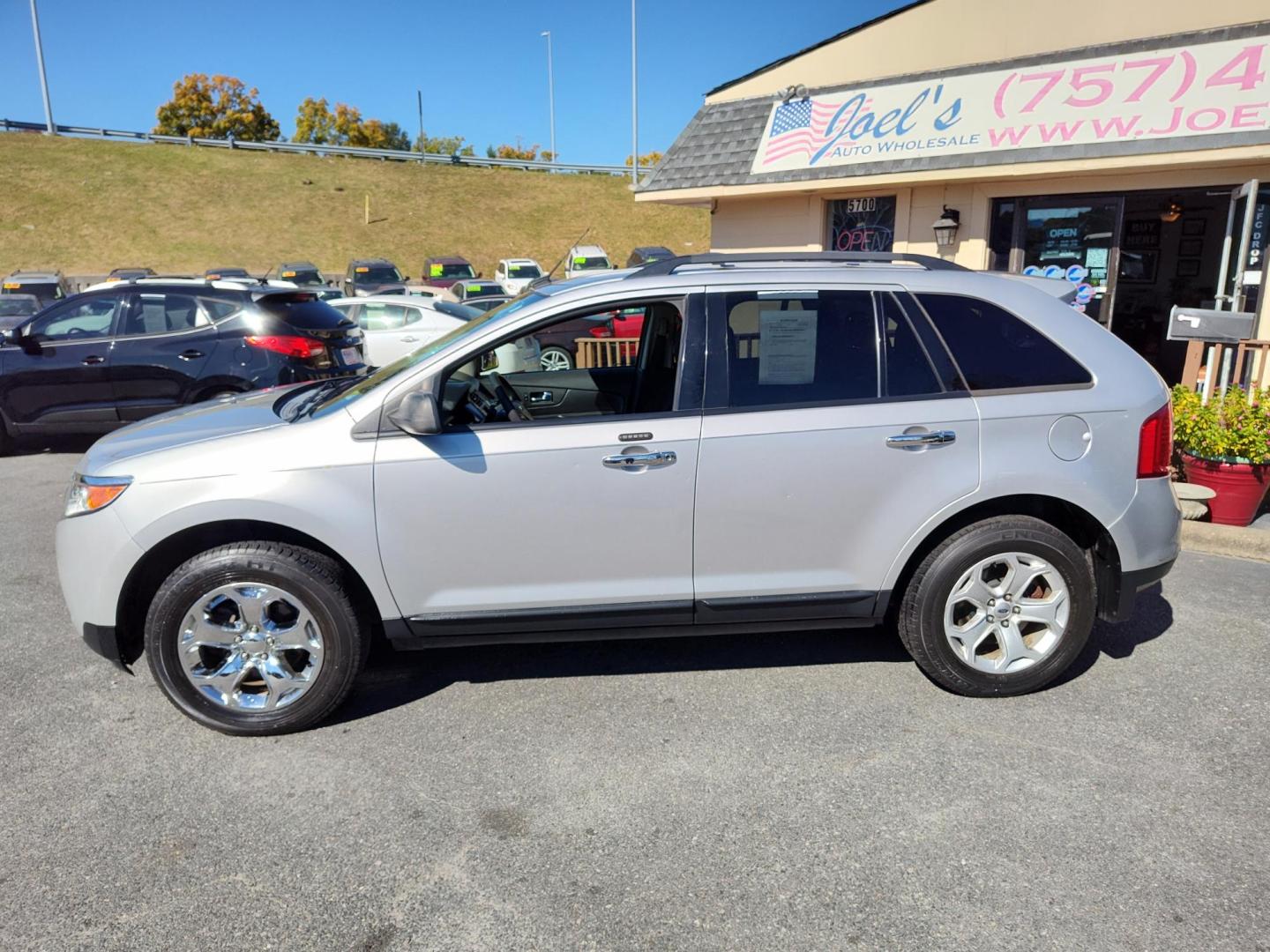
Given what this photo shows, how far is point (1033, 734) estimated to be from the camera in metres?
3.48

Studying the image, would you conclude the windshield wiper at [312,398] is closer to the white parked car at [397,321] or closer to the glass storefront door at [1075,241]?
the glass storefront door at [1075,241]

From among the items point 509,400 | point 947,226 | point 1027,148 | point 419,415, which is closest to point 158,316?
point 509,400

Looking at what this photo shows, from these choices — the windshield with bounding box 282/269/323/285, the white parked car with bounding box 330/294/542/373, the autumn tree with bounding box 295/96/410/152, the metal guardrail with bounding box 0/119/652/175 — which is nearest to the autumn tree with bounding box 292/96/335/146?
the autumn tree with bounding box 295/96/410/152

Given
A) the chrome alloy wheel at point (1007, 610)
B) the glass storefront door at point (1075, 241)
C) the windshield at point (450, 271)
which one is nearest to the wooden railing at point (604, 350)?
the glass storefront door at point (1075, 241)

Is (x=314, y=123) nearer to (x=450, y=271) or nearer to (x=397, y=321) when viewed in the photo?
(x=450, y=271)

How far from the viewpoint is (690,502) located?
11.5 ft

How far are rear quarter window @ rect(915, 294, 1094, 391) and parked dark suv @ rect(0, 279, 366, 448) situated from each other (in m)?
6.46

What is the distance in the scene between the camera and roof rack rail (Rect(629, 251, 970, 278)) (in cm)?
388

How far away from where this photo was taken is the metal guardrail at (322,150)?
52.0 meters

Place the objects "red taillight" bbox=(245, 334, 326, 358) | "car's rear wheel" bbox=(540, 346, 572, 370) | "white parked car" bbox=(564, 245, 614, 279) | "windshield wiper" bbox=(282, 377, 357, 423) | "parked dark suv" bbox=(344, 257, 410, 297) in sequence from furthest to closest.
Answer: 1. "white parked car" bbox=(564, 245, 614, 279)
2. "parked dark suv" bbox=(344, 257, 410, 297)
3. "car's rear wheel" bbox=(540, 346, 572, 370)
4. "red taillight" bbox=(245, 334, 326, 358)
5. "windshield wiper" bbox=(282, 377, 357, 423)

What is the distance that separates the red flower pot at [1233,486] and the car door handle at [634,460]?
13.9 feet

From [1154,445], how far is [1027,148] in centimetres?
658

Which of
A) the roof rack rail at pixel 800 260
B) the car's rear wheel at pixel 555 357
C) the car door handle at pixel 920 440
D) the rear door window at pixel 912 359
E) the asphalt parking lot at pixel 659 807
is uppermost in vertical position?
the roof rack rail at pixel 800 260

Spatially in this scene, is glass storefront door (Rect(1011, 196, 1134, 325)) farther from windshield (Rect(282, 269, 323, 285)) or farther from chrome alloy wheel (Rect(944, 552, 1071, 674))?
windshield (Rect(282, 269, 323, 285))
